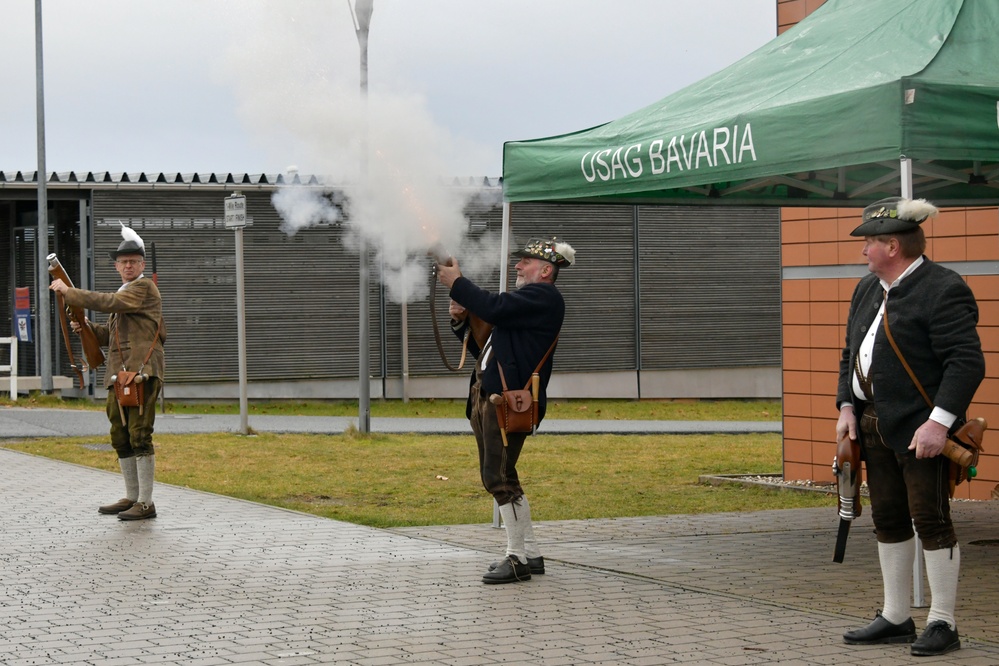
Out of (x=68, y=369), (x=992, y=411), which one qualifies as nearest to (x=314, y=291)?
(x=68, y=369)

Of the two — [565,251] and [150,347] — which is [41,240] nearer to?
[150,347]

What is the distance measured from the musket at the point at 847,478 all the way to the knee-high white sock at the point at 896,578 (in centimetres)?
31

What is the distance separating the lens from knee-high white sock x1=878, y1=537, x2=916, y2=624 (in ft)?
21.8

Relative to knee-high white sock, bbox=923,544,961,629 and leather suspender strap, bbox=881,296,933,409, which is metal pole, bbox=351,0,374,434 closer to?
leather suspender strap, bbox=881,296,933,409

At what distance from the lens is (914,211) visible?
259 inches

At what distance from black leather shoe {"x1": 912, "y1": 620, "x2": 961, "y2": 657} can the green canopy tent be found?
2.24 m

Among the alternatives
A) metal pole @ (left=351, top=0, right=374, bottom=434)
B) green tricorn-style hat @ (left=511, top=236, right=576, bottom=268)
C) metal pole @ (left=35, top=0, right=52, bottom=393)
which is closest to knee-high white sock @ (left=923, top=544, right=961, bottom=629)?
green tricorn-style hat @ (left=511, top=236, right=576, bottom=268)

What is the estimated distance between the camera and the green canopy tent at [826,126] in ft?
24.7

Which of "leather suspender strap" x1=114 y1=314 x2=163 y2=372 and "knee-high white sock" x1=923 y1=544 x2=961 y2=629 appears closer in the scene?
"knee-high white sock" x1=923 y1=544 x2=961 y2=629

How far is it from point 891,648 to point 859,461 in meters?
0.93

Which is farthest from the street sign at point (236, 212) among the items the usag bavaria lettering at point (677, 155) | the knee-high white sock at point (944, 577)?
the knee-high white sock at point (944, 577)

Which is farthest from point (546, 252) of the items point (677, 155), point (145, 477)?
point (145, 477)

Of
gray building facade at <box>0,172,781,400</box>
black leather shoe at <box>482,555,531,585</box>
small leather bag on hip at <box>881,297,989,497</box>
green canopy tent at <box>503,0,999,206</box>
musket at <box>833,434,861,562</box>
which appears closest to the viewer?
small leather bag on hip at <box>881,297,989,497</box>

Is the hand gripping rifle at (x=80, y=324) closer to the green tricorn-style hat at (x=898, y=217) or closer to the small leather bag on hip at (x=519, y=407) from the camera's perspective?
the small leather bag on hip at (x=519, y=407)
